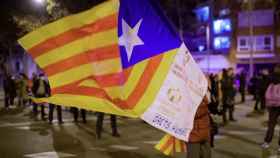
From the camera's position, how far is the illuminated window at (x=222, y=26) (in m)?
44.2

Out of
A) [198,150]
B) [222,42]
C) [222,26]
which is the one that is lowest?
[198,150]

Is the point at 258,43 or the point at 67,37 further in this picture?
the point at 258,43

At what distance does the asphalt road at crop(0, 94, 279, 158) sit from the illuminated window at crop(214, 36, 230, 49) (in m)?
29.7

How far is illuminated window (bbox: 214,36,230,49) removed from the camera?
44.3 metres

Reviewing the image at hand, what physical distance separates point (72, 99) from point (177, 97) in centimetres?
106

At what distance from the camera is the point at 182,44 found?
460cm

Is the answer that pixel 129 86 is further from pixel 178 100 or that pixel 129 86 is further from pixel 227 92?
pixel 227 92

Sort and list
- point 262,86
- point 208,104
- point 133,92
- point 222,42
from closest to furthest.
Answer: point 133,92 → point 208,104 → point 262,86 → point 222,42

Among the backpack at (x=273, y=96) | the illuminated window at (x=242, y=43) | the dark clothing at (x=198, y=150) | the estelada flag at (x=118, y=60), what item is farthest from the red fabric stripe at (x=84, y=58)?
the illuminated window at (x=242, y=43)

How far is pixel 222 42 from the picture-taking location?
148 feet

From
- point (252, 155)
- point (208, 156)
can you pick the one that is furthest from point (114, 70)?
point (252, 155)

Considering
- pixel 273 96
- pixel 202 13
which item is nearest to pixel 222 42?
pixel 202 13

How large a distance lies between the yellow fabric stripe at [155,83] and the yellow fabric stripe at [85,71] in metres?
0.36

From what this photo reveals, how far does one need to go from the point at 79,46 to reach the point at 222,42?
41.9 meters
